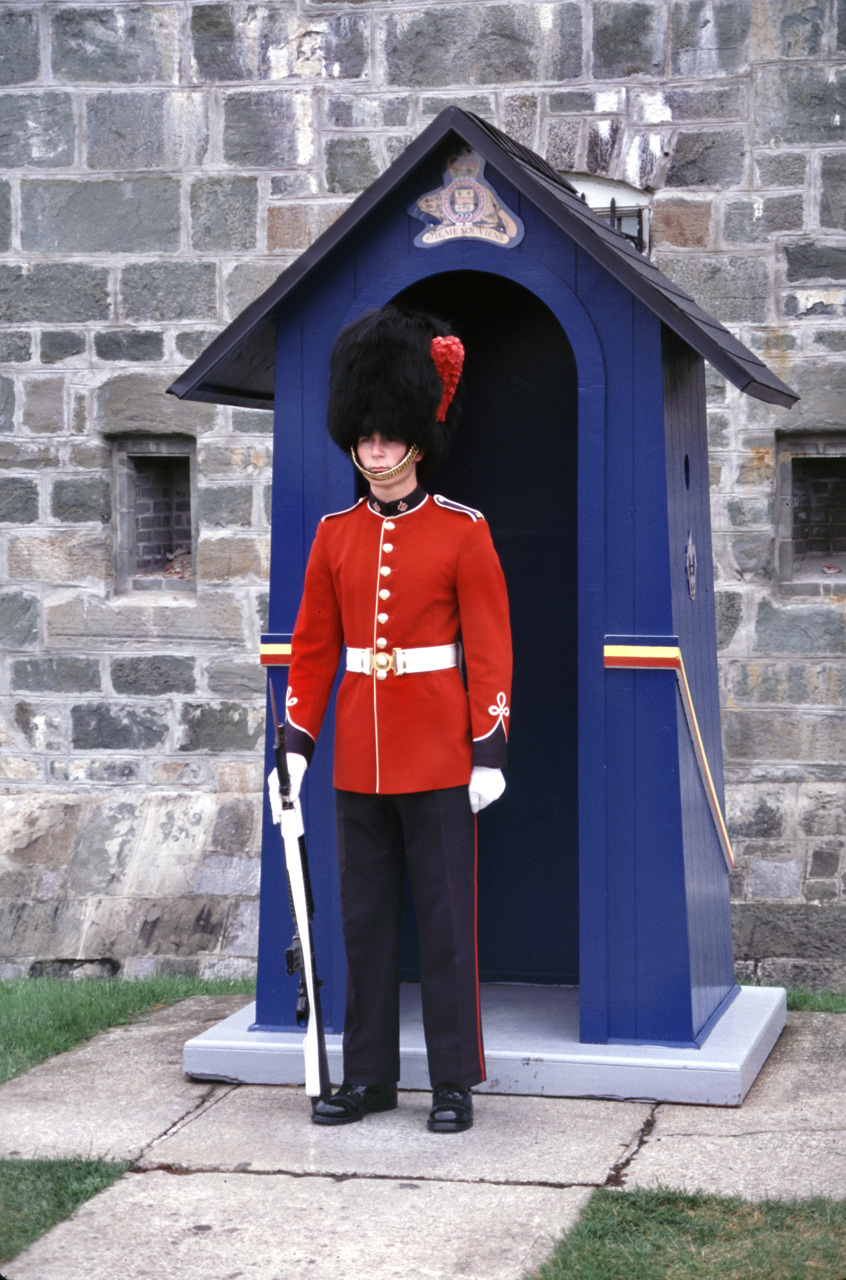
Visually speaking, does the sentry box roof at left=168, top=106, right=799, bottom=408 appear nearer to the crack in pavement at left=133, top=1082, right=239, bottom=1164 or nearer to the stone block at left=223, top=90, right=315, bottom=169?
the crack in pavement at left=133, top=1082, right=239, bottom=1164

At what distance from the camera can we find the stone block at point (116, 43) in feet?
21.0

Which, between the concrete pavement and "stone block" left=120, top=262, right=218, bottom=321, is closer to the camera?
the concrete pavement

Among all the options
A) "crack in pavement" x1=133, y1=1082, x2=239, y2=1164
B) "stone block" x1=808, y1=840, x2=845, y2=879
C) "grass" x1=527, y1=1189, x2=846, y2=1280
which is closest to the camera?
"grass" x1=527, y1=1189, x2=846, y2=1280

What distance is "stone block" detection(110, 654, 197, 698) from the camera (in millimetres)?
6402

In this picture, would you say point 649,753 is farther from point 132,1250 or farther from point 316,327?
point 132,1250

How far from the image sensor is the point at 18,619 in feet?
21.4

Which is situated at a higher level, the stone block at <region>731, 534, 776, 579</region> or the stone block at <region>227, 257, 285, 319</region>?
the stone block at <region>227, 257, 285, 319</region>

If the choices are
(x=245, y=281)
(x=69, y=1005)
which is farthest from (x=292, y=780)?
(x=245, y=281)

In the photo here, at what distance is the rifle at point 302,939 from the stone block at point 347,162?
336 centimetres

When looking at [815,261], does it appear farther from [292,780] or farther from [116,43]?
[292,780]

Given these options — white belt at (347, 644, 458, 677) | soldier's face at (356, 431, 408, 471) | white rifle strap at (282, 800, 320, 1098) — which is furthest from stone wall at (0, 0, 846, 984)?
soldier's face at (356, 431, 408, 471)

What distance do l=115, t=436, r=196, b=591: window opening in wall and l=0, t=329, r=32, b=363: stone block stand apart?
50 centimetres

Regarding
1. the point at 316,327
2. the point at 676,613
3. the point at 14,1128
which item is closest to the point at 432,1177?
the point at 14,1128

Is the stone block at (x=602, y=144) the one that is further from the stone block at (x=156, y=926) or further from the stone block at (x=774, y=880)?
the stone block at (x=156, y=926)
